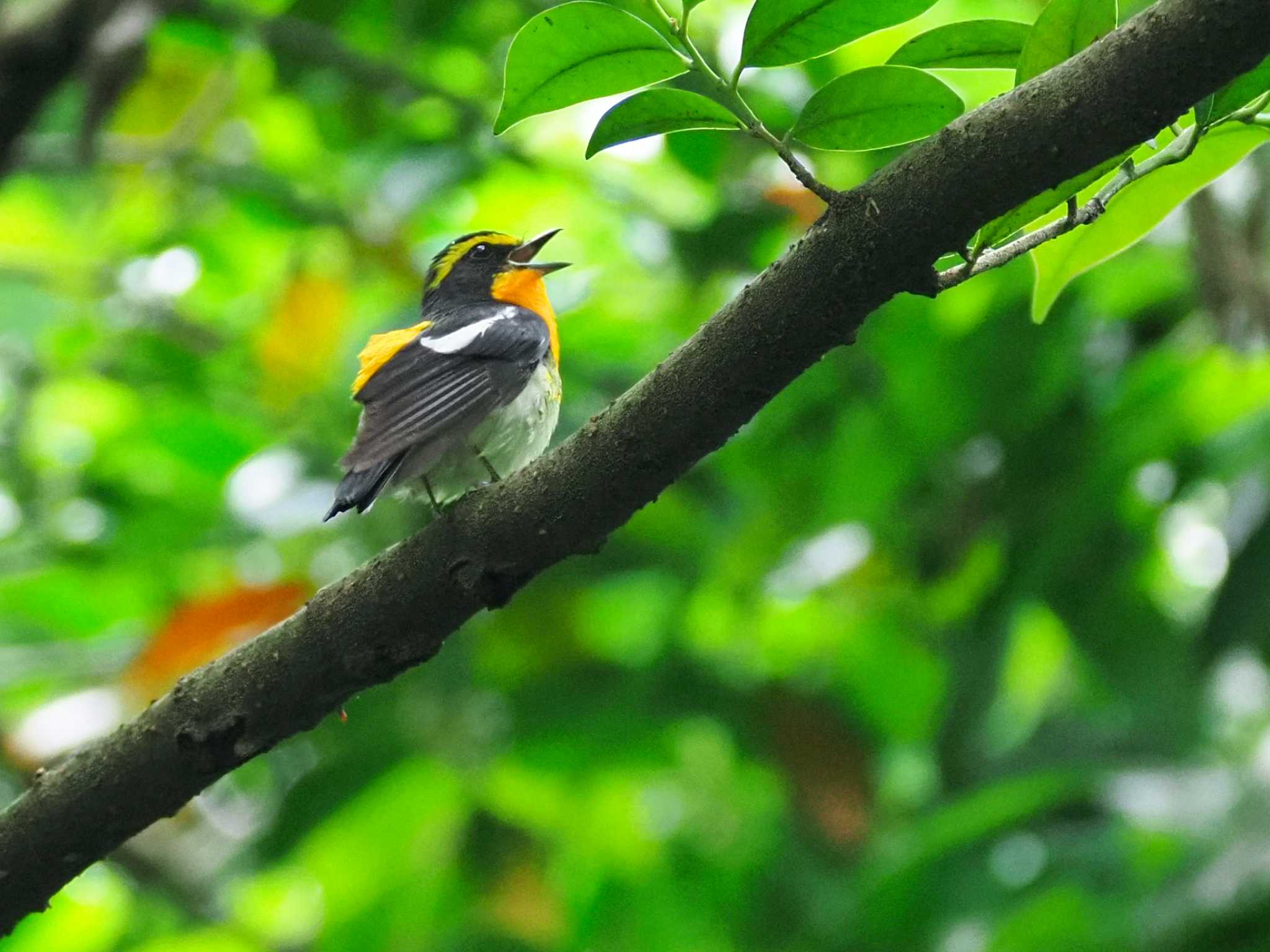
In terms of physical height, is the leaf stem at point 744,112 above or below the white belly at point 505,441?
below

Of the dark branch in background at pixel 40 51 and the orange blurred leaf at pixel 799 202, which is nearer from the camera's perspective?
the dark branch in background at pixel 40 51

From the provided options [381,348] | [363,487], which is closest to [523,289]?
[381,348]

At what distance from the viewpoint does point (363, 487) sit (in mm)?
2660

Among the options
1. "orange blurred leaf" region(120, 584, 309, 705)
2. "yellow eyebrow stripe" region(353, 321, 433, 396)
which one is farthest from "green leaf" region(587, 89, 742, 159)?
"orange blurred leaf" region(120, 584, 309, 705)

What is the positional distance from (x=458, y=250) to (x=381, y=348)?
3.58 ft

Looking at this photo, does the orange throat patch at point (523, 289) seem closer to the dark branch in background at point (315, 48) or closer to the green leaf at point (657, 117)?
the dark branch in background at point (315, 48)

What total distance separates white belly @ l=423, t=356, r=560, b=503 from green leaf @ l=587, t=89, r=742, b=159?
1.44 m

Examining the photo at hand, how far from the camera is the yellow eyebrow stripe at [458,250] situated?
4.42 metres

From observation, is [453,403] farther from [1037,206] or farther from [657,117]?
[1037,206]

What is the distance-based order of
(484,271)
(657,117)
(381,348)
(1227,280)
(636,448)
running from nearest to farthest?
(657,117), (636,448), (381,348), (1227,280), (484,271)

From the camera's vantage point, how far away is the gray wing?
280 cm

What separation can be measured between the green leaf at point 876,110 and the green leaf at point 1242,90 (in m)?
0.30

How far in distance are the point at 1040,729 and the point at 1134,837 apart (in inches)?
15.6

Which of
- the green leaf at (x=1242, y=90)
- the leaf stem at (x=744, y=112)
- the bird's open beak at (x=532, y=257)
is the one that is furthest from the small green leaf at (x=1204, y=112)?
the bird's open beak at (x=532, y=257)
